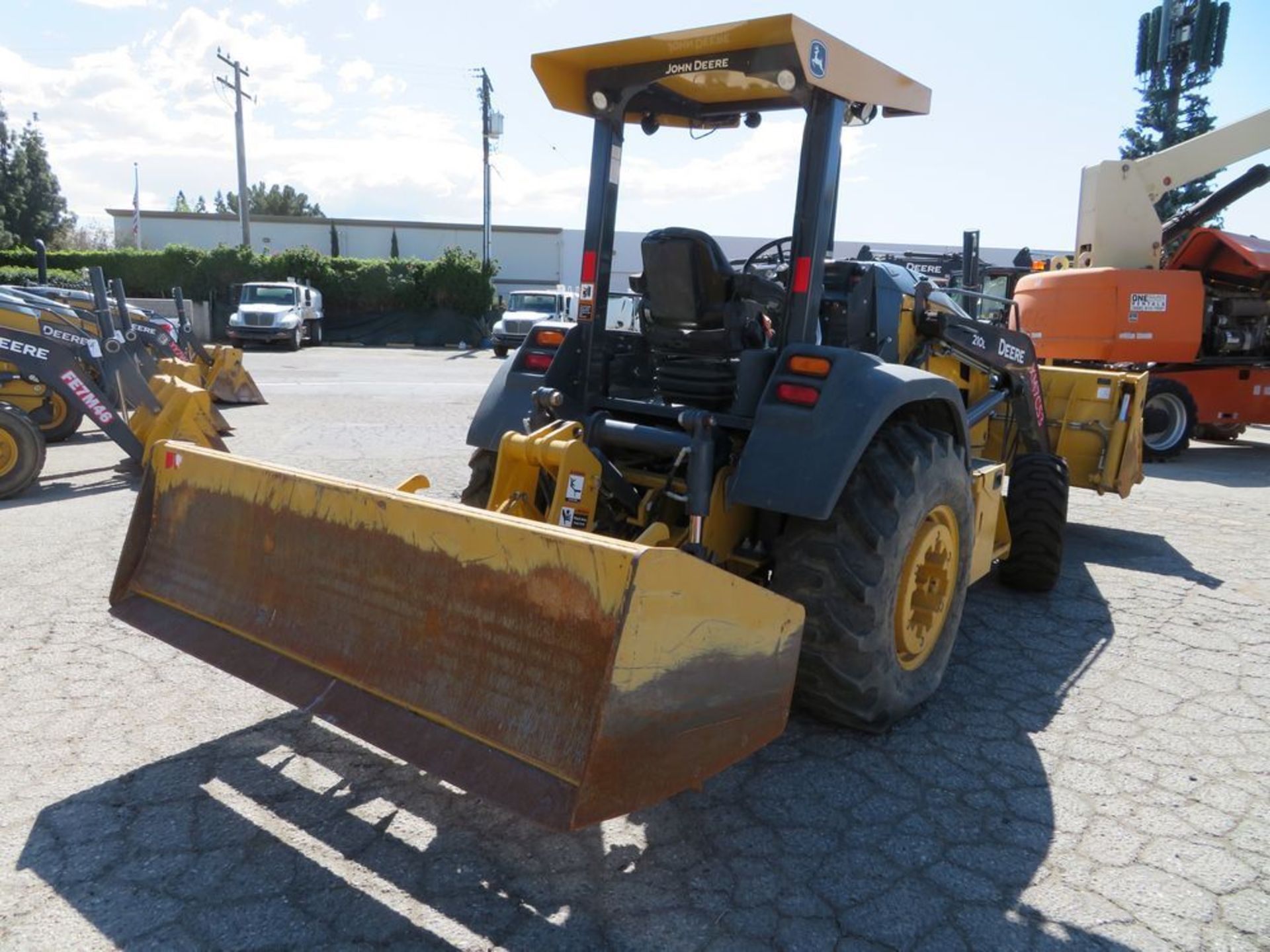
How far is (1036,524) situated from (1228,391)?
806 cm

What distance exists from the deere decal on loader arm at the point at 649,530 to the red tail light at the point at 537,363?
0.01 metres

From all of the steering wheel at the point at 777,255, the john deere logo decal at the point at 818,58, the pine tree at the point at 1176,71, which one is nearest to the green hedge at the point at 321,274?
the pine tree at the point at 1176,71

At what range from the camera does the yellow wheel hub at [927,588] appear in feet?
12.4

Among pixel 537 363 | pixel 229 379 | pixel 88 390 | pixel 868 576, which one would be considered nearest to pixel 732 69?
pixel 537 363

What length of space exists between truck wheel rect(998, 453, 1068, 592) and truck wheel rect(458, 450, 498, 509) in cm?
309

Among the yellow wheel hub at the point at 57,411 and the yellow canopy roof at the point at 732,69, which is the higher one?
the yellow canopy roof at the point at 732,69

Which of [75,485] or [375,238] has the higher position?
[375,238]

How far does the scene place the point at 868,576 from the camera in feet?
11.1

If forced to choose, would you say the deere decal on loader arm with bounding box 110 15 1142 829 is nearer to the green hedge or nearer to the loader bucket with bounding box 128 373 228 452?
the loader bucket with bounding box 128 373 228 452

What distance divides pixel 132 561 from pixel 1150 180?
Result: 12.1 meters

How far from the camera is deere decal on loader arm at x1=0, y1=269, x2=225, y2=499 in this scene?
25.1 feet

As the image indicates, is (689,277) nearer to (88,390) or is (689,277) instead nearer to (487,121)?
(88,390)

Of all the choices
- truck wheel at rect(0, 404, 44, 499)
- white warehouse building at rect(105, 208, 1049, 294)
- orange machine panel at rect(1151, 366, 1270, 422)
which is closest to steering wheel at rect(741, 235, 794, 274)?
truck wheel at rect(0, 404, 44, 499)

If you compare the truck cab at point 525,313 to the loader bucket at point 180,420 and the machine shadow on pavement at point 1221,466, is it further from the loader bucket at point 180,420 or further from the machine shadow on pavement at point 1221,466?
the loader bucket at point 180,420
